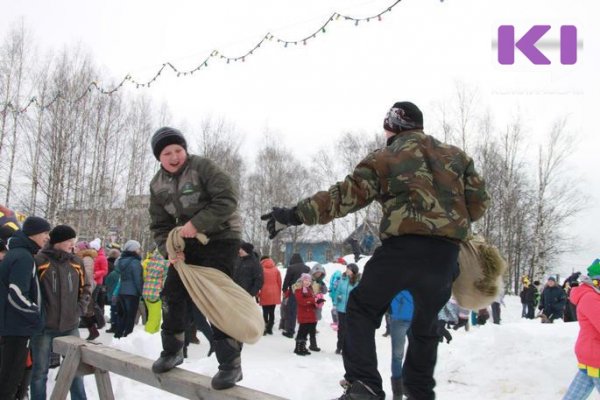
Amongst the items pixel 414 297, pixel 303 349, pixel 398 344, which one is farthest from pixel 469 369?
pixel 414 297

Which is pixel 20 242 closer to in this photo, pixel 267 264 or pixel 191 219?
pixel 191 219

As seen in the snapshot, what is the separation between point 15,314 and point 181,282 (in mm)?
2350

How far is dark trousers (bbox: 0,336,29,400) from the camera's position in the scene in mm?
4578

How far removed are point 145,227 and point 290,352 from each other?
2397cm

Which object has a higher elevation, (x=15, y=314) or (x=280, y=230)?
(x=280, y=230)

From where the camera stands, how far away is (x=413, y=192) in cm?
249

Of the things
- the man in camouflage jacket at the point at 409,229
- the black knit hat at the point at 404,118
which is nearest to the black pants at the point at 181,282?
the man in camouflage jacket at the point at 409,229

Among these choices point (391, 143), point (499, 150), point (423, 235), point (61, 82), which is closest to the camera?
point (423, 235)

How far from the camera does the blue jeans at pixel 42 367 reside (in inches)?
193

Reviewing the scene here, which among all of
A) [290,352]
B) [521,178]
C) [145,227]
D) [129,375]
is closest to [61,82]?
[145,227]

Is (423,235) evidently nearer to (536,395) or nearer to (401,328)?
(401,328)

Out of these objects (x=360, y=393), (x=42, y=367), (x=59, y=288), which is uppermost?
(x=59, y=288)

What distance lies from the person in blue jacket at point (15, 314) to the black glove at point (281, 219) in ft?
10.4

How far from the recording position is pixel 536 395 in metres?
6.35
